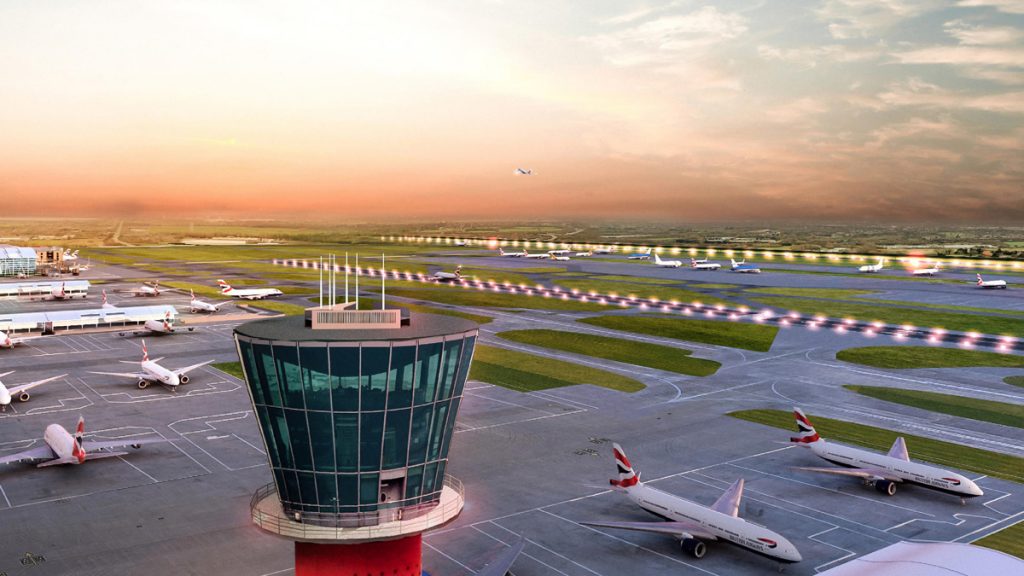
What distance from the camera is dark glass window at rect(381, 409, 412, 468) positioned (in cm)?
2966

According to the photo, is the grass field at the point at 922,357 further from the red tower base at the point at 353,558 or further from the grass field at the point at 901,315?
the red tower base at the point at 353,558

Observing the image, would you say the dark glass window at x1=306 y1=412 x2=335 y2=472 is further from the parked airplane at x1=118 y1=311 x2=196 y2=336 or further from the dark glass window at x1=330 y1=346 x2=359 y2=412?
the parked airplane at x1=118 y1=311 x2=196 y2=336

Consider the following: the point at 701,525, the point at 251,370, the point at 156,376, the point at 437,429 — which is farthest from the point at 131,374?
the point at 437,429

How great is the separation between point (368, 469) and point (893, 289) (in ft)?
634

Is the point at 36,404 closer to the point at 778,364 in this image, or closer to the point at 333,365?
the point at 333,365

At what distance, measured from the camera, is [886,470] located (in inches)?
2331

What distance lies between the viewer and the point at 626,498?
57.5 m

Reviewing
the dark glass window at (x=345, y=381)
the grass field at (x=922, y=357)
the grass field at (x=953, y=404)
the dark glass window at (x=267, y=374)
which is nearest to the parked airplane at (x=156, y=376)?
the dark glass window at (x=267, y=374)

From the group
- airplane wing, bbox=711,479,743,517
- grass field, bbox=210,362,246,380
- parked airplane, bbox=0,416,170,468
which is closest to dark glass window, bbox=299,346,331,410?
airplane wing, bbox=711,479,743,517

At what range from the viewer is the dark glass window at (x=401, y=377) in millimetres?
Answer: 29250

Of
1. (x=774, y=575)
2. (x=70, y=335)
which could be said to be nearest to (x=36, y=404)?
(x=70, y=335)

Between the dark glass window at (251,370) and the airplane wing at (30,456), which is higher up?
the dark glass window at (251,370)

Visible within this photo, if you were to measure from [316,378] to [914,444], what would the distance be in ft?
200

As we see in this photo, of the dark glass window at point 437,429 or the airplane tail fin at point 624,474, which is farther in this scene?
the airplane tail fin at point 624,474
